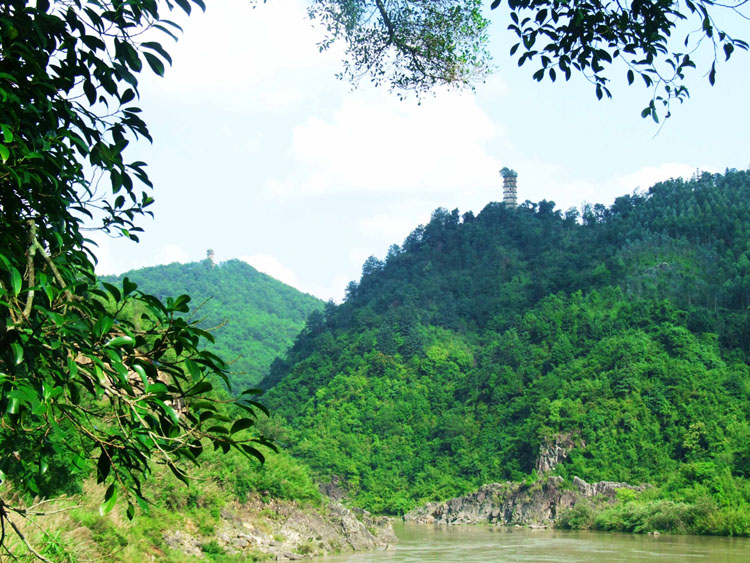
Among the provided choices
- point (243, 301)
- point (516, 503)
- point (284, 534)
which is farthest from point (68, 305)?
point (243, 301)

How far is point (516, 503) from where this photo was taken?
36188 mm

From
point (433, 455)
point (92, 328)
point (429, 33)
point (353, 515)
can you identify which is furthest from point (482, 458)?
point (92, 328)

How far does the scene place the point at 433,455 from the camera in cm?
4528

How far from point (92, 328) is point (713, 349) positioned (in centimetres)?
4292

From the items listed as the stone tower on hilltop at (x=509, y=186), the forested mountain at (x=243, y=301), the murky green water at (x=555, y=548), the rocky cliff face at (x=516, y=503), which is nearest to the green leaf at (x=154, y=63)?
the murky green water at (x=555, y=548)

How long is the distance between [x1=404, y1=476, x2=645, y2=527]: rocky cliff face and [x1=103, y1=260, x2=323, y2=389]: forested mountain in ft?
87.7

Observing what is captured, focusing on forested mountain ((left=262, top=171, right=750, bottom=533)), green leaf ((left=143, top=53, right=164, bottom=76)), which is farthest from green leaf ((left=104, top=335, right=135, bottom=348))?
forested mountain ((left=262, top=171, right=750, bottom=533))

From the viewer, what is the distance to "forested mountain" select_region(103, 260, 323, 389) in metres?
70.0

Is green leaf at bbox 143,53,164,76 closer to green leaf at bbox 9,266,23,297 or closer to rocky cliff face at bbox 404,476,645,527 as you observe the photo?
green leaf at bbox 9,266,23,297

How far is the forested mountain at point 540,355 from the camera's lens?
122ft

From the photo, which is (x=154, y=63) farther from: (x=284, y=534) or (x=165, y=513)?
(x=284, y=534)

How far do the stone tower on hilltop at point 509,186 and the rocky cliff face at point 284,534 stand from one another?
45.7 meters

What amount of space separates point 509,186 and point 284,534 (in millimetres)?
51851

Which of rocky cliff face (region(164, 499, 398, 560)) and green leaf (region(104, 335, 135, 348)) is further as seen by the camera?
rocky cliff face (region(164, 499, 398, 560))
